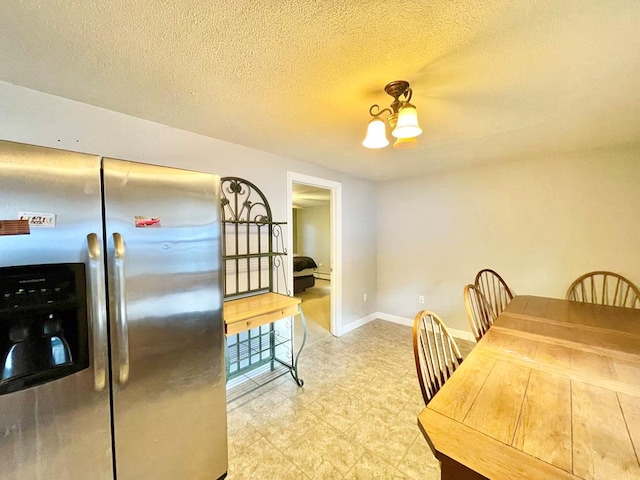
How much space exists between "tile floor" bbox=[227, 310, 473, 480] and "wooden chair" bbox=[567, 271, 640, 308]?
1834 mm

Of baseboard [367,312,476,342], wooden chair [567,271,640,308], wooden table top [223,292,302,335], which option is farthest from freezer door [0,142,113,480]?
wooden chair [567,271,640,308]

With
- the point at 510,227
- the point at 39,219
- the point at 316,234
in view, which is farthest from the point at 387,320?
the point at 316,234

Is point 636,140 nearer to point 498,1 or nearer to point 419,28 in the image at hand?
point 498,1

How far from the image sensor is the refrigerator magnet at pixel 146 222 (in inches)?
44.1

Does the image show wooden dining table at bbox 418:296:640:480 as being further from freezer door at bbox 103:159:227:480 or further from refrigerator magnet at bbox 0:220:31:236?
refrigerator magnet at bbox 0:220:31:236

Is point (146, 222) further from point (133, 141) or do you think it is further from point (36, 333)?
point (133, 141)

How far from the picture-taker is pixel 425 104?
62.6 inches

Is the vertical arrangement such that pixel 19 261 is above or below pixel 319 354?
above

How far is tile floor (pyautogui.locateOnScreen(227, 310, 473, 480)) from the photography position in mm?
1494

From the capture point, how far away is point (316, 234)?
794 centimetres

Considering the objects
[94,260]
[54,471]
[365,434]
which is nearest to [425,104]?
[94,260]

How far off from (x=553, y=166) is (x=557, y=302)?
150 centimetres

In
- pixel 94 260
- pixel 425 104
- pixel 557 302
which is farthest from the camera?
pixel 557 302

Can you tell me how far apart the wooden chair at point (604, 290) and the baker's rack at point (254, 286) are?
2796 millimetres
